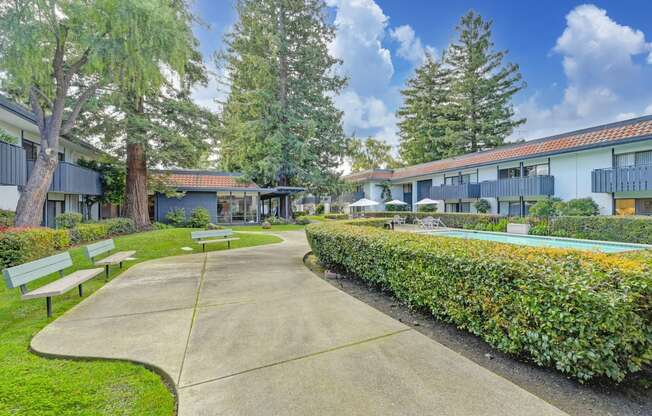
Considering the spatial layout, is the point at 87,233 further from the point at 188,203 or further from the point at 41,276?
the point at 188,203

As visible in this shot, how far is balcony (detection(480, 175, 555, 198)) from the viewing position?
1770 centimetres

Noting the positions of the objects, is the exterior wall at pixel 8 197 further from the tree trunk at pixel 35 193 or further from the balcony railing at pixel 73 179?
the tree trunk at pixel 35 193

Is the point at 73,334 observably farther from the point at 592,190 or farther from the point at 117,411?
the point at 592,190

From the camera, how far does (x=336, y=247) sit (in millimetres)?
7078

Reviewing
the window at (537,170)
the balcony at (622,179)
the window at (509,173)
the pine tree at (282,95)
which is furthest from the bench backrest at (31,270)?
the window at (509,173)

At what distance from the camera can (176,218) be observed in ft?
65.5

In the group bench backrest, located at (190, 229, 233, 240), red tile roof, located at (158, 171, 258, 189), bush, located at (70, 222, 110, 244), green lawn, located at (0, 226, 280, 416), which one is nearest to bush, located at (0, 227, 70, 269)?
bush, located at (70, 222, 110, 244)

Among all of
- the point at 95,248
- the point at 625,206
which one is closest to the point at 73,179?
the point at 95,248

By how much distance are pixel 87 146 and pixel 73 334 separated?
16.6 metres

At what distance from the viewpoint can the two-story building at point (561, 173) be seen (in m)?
14.0

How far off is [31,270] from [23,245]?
148 inches

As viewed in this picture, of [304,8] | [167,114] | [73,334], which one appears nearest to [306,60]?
[304,8]

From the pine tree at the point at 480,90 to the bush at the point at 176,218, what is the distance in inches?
1201

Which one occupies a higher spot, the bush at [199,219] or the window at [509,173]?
the window at [509,173]
